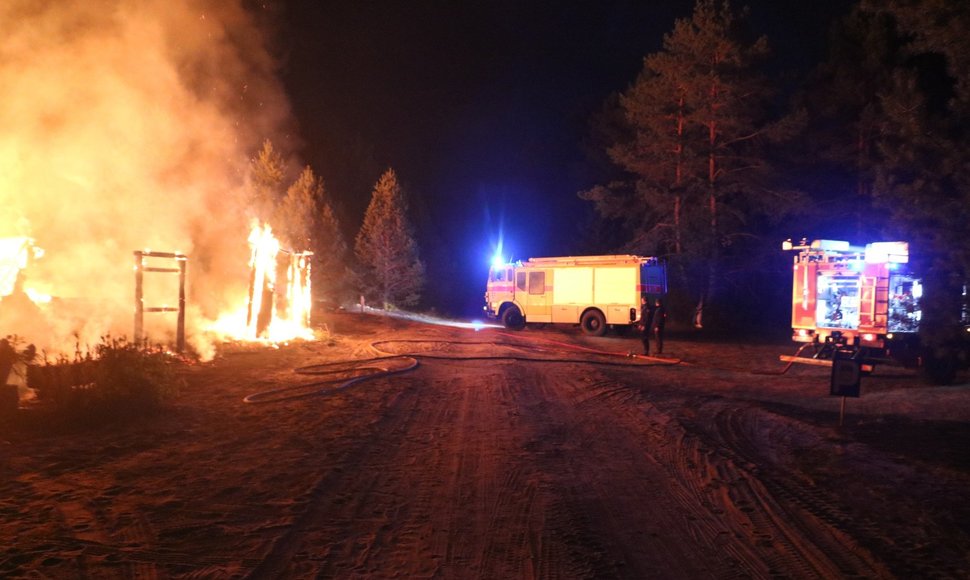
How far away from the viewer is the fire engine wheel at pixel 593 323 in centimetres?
2491

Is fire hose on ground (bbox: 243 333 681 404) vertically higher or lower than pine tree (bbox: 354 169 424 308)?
lower

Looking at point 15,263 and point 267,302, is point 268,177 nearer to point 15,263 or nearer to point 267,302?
point 267,302

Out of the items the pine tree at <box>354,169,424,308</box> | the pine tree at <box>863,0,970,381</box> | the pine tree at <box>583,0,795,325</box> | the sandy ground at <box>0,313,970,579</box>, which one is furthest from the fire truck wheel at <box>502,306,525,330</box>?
the pine tree at <box>863,0,970,381</box>

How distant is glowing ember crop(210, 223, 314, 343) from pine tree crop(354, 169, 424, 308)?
14.0 meters

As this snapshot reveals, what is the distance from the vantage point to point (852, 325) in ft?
56.5

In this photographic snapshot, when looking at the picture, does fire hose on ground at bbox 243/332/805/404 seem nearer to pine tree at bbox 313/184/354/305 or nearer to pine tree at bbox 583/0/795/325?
pine tree at bbox 583/0/795/325

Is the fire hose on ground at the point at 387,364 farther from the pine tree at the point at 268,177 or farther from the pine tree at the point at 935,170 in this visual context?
the pine tree at the point at 268,177

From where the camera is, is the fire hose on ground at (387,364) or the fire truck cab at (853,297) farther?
the fire truck cab at (853,297)

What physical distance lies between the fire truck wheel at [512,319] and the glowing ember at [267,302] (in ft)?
28.2

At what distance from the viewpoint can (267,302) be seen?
17.9 m

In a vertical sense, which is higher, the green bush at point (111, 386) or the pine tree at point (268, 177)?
the pine tree at point (268, 177)

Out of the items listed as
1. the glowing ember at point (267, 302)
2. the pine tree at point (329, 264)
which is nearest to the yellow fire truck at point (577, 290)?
the glowing ember at point (267, 302)

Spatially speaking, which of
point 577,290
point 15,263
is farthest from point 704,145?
point 15,263

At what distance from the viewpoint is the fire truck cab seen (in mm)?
16312
